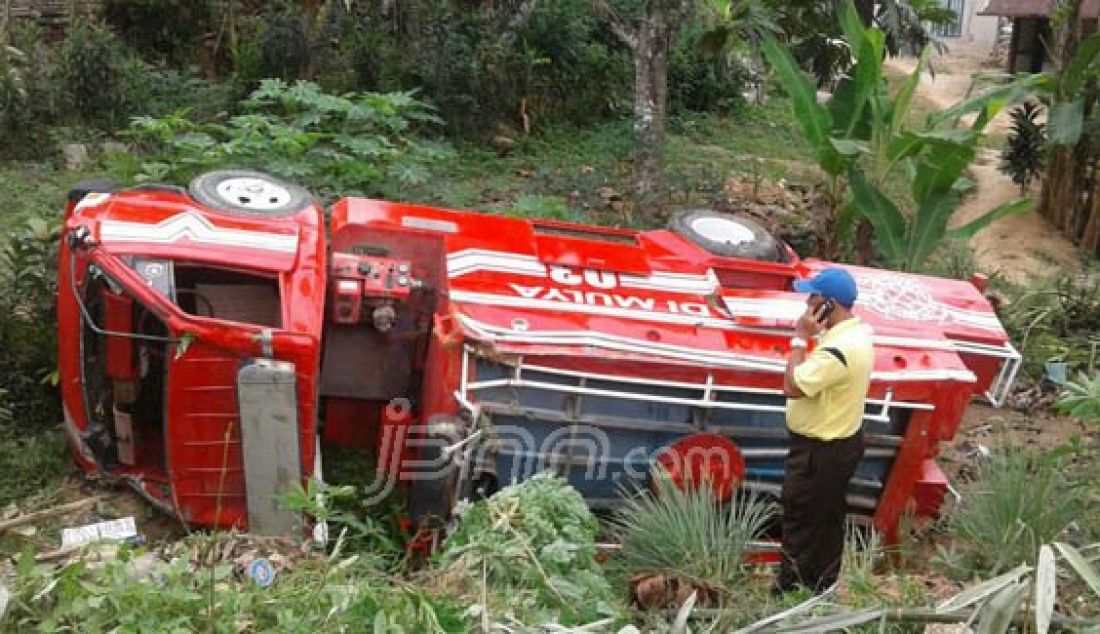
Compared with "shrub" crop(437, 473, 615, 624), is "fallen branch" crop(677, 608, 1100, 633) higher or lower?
higher

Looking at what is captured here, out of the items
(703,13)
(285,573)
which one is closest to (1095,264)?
(703,13)

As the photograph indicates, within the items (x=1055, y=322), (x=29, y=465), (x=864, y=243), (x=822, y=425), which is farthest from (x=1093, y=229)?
(x=29, y=465)

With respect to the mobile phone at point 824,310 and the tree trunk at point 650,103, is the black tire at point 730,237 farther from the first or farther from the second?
the tree trunk at point 650,103

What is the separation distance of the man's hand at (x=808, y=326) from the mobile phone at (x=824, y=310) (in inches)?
0.5

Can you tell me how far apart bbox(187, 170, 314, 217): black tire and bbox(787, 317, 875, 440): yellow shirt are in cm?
241

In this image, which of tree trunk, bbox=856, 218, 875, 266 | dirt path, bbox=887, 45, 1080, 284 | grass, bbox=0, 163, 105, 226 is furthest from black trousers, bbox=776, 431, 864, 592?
dirt path, bbox=887, 45, 1080, 284

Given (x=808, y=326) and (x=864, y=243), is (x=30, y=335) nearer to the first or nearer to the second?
(x=808, y=326)

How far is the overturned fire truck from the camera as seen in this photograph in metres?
4.64

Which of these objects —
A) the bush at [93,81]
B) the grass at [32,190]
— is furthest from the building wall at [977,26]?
the grass at [32,190]

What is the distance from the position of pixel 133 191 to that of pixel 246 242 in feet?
2.56

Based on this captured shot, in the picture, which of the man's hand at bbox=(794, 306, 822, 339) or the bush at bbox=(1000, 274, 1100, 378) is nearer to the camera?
the man's hand at bbox=(794, 306, 822, 339)

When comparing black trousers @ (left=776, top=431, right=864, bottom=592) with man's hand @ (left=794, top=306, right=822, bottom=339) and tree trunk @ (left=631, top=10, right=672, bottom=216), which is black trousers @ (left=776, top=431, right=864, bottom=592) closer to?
man's hand @ (left=794, top=306, right=822, bottom=339)

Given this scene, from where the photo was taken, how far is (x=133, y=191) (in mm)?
5363

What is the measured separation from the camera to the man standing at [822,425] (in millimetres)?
4539
